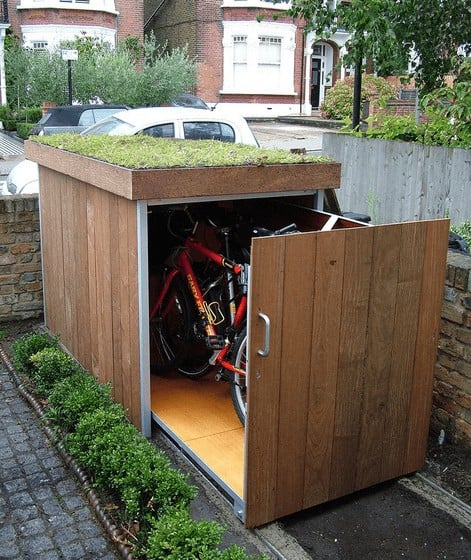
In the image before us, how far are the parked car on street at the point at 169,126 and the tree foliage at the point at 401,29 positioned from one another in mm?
1855

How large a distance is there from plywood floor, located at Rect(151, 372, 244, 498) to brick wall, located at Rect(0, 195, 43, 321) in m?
2.01

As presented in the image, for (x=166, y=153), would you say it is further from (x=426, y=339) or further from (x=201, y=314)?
(x=426, y=339)

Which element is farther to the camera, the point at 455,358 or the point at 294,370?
the point at 455,358

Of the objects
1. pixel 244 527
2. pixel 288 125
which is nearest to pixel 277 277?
pixel 244 527

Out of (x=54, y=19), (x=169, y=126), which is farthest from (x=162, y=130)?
(x=54, y=19)

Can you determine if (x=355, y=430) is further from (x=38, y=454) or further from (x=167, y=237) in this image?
(x=167, y=237)

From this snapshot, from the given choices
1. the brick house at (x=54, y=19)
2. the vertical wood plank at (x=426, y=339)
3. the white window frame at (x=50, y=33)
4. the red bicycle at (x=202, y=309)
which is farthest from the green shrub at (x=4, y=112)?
the vertical wood plank at (x=426, y=339)

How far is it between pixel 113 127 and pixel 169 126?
2.81 ft

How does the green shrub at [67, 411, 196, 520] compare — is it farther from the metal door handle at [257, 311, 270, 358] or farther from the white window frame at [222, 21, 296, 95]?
the white window frame at [222, 21, 296, 95]

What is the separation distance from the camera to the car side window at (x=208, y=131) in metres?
10.5

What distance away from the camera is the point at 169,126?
10289 millimetres

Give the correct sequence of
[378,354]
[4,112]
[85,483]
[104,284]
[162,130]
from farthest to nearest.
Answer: [4,112]
[162,130]
[104,284]
[85,483]
[378,354]

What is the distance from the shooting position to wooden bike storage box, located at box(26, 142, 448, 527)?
3529 millimetres

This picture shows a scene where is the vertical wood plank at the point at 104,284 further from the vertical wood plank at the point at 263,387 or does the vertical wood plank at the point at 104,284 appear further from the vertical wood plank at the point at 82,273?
the vertical wood plank at the point at 263,387
